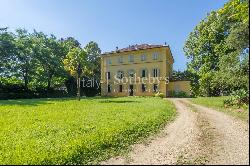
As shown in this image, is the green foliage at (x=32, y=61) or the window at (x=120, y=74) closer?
the green foliage at (x=32, y=61)

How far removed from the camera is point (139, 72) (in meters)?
54.7

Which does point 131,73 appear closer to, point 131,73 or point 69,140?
point 131,73

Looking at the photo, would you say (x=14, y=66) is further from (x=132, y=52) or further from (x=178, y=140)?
(x=178, y=140)

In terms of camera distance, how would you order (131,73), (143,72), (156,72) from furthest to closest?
(131,73)
(143,72)
(156,72)

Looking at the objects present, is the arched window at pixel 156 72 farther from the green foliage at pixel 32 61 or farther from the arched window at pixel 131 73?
the green foliage at pixel 32 61

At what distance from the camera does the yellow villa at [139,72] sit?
169ft

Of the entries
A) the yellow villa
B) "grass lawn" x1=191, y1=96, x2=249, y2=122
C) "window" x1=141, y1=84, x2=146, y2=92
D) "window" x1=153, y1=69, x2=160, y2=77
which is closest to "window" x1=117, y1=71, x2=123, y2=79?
the yellow villa

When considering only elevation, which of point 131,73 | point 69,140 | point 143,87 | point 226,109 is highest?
point 131,73

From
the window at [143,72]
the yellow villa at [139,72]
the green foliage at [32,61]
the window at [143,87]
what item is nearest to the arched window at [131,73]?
the yellow villa at [139,72]

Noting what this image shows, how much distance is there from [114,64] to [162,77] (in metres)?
10.7

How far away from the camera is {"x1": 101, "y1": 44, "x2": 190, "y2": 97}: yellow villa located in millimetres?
51469

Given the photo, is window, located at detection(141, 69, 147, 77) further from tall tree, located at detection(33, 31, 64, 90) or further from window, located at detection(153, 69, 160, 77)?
tall tree, located at detection(33, 31, 64, 90)

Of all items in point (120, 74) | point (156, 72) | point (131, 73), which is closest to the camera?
point (156, 72)

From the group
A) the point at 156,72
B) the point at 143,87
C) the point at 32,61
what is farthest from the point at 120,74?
the point at 32,61
